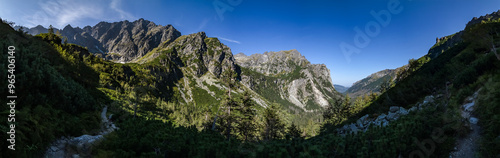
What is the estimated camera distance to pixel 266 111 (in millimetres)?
37531

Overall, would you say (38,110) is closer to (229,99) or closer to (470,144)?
(470,144)

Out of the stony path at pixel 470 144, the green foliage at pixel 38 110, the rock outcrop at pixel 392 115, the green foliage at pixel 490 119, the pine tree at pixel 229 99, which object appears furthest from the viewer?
the pine tree at pixel 229 99

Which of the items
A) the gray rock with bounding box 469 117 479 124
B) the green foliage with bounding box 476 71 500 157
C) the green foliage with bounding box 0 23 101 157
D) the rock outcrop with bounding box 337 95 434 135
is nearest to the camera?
the green foliage with bounding box 0 23 101 157

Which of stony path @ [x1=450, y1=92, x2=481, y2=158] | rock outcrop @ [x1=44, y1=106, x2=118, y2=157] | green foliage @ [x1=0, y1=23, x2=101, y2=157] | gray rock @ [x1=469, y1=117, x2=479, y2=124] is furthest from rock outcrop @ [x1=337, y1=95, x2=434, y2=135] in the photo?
green foliage @ [x1=0, y1=23, x2=101, y2=157]

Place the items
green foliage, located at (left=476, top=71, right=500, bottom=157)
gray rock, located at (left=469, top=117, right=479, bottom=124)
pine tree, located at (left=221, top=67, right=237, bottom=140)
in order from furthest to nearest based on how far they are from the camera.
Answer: pine tree, located at (left=221, top=67, right=237, bottom=140) → gray rock, located at (left=469, top=117, right=479, bottom=124) → green foliage, located at (left=476, top=71, right=500, bottom=157)

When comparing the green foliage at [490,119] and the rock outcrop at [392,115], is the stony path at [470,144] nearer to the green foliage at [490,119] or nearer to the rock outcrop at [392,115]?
the green foliage at [490,119]

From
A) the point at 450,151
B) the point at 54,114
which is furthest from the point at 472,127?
the point at 54,114

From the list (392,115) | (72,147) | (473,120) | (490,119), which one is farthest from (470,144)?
(72,147)

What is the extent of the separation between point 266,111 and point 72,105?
3072cm

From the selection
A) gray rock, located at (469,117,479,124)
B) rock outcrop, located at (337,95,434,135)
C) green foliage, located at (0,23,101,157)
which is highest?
green foliage, located at (0,23,101,157)

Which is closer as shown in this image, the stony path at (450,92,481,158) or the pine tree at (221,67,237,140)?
the stony path at (450,92,481,158)

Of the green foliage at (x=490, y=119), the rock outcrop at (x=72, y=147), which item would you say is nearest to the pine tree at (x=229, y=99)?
the rock outcrop at (x=72, y=147)

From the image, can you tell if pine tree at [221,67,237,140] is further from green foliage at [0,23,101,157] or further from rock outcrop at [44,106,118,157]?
rock outcrop at [44,106,118,157]

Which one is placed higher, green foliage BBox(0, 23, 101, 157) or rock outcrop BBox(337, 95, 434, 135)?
green foliage BBox(0, 23, 101, 157)
